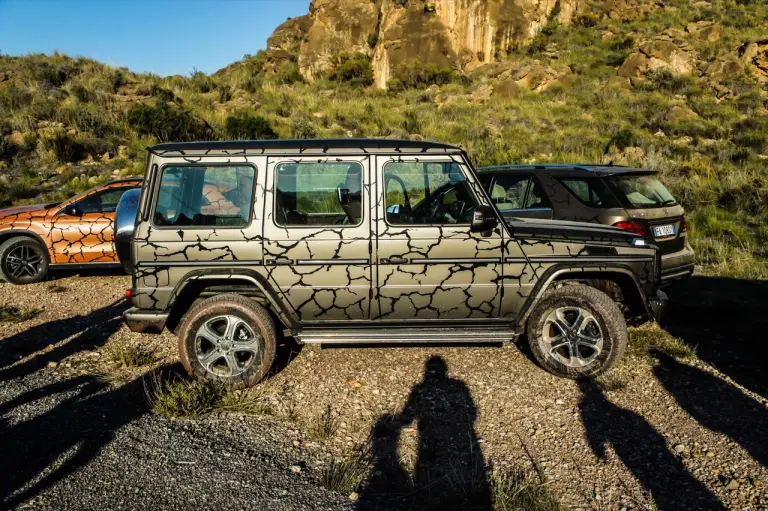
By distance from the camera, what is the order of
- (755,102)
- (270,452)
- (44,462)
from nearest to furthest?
(44,462), (270,452), (755,102)

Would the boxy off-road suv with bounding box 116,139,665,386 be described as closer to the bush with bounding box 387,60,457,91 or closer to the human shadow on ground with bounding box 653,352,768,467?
the human shadow on ground with bounding box 653,352,768,467

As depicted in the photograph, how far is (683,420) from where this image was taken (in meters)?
3.79

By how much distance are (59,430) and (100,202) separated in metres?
5.52

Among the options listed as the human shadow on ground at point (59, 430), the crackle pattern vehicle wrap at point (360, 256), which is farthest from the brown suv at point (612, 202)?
the human shadow on ground at point (59, 430)

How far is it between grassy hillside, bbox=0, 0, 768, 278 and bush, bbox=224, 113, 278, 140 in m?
0.06

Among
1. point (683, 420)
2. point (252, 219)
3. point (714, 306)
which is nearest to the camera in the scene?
point (683, 420)

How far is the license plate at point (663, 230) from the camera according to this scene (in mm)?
5969

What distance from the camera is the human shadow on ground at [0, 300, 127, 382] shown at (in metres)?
4.95

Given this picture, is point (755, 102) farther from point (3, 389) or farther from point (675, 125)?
point (3, 389)

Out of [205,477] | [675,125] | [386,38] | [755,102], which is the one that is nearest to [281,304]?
[205,477]

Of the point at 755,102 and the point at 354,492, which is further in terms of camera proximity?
the point at 755,102

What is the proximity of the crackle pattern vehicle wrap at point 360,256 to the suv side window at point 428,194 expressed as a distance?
0.20 feet

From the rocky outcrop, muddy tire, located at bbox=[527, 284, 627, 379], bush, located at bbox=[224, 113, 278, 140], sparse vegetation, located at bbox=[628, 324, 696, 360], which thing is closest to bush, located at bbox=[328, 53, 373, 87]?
bush, located at bbox=[224, 113, 278, 140]

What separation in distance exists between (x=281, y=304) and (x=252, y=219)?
734mm
